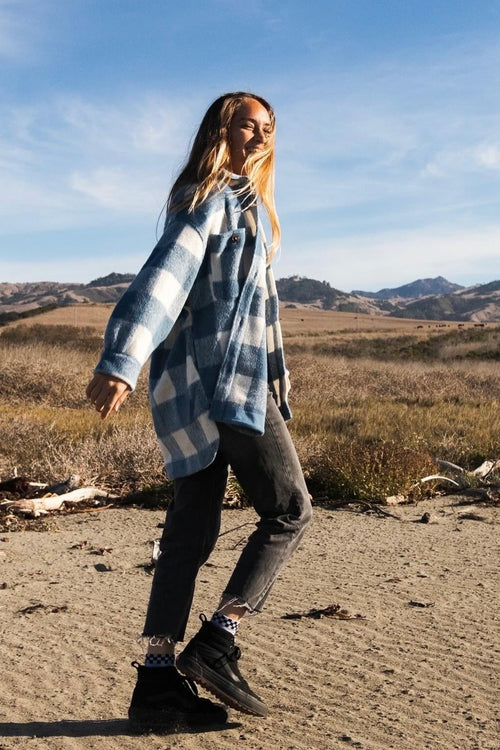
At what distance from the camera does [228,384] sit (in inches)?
113

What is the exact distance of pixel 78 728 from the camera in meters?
3.20

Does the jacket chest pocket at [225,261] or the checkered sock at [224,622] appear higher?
the jacket chest pocket at [225,261]

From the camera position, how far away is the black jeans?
9.77 ft

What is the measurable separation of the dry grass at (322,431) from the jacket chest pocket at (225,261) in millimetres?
5217

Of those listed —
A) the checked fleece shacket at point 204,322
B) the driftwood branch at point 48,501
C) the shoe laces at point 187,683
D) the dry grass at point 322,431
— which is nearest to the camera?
the checked fleece shacket at point 204,322

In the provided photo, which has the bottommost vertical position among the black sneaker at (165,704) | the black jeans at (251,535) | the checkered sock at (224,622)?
the black sneaker at (165,704)

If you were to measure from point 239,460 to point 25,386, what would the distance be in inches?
710

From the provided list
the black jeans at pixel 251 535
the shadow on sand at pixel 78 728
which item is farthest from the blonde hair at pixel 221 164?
the shadow on sand at pixel 78 728

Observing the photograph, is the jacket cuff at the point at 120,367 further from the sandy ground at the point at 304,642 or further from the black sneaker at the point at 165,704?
the sandy ground at the point at 304,642

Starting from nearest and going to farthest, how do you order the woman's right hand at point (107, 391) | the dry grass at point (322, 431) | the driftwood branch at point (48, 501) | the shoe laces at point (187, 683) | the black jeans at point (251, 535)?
the woman's right hand at point (107, 391) → the black jeans at point (251, 535) → the shoe laces at point (187, 683) → the driftwood branch at point (48, 501) → the dry grass at point (322, 431)

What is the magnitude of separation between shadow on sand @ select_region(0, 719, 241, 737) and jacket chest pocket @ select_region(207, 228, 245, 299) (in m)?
1.52

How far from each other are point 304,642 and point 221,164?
2273 mm

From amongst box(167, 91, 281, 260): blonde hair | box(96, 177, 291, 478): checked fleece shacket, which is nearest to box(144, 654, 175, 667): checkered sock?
box(96, 177, 291, 478): checked fleece shacket

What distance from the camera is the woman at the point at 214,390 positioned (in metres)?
2.87
